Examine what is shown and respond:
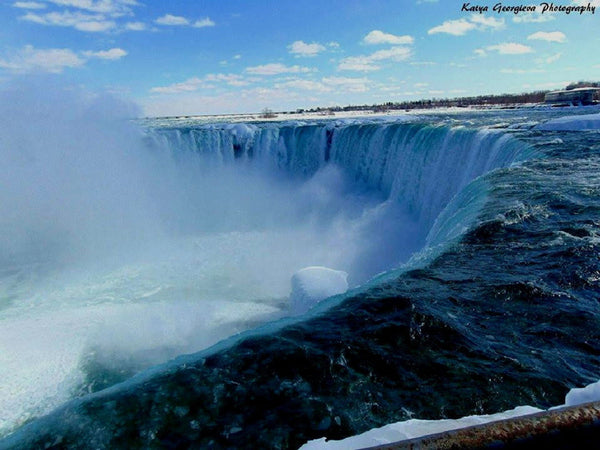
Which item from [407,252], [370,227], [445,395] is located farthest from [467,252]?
[370,227]

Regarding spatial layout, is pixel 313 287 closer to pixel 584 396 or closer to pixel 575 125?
pixel 584 396

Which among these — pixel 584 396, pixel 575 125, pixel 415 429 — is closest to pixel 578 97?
pixel 575 125

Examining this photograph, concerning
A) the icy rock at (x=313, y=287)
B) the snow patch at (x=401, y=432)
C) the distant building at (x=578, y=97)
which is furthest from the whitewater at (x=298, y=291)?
the distant building at (x=578, y=97)

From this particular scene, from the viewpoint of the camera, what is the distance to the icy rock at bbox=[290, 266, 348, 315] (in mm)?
5520

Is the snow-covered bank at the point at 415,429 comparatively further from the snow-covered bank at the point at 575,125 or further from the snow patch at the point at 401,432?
the snow-covered bank at the point at 575,125

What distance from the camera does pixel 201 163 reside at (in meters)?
22.7

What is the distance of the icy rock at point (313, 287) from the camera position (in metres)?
5.52

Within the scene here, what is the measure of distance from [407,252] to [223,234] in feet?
23.7

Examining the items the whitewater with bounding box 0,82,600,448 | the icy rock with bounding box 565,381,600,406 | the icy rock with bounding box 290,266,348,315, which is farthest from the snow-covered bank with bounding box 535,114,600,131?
the icy rock with bounding box 565,381,600,406

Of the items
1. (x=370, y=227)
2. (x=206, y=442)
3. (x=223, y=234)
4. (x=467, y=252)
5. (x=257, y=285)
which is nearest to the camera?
(x=206, y=442)

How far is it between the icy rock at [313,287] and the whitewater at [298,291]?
0.18 ft

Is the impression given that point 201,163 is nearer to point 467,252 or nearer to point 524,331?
point 467,252

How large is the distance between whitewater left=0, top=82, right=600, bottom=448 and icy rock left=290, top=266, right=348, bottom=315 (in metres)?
0.05

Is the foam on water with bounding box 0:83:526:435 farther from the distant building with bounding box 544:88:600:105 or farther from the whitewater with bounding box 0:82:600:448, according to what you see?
the distant building with bounding box 544:88:600:105
